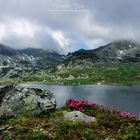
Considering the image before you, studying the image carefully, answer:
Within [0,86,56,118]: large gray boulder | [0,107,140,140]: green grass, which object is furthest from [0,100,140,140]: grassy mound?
[0,86,56,118]: large gray boulder

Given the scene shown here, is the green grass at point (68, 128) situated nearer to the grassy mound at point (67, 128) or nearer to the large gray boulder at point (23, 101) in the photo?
the grassy mound at point (67, 128)

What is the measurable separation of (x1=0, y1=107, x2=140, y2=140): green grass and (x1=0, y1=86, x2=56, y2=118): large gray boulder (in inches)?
34.8

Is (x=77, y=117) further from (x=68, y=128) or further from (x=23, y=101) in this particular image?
(x=23, y=101)

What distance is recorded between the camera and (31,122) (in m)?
17.0

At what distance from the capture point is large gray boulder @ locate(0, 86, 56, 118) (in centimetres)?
1959

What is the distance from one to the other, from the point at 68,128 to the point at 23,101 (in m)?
5.77

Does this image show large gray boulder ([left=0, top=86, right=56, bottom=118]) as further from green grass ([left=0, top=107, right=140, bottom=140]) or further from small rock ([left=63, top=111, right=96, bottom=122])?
small rock ([left=63, top=111, right=96, bottom=122])

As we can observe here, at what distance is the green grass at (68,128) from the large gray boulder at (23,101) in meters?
0.88

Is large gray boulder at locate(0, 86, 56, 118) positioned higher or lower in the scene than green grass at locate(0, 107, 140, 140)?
higher

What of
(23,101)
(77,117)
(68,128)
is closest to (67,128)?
(68,128)

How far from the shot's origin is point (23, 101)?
20.2 m

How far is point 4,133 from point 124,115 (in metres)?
7.15

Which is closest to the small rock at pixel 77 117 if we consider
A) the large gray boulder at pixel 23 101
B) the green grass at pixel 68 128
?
the green grass at pixel 68 128

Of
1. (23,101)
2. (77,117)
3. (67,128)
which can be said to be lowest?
(67,128)
